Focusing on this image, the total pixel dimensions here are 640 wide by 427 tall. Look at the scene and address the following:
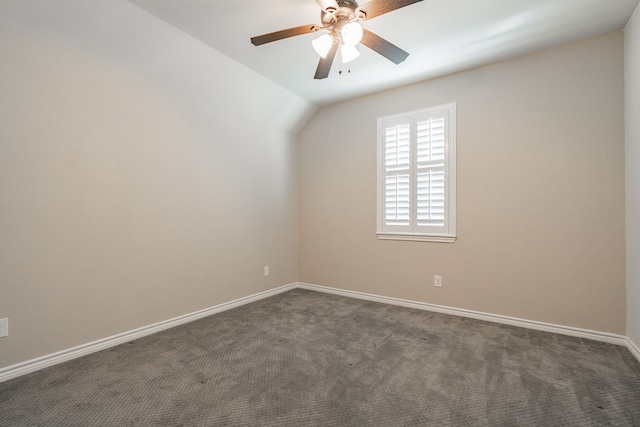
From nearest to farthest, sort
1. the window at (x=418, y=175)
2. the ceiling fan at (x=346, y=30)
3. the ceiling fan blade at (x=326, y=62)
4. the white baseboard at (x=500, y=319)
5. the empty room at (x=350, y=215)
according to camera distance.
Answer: the ceiling fan at (x=346, y=30), the empty room at (x=350, y=215), the ceiling fan blade at (x=326, y=62), the white baseboard at (x=500, y=319), the window at (x=418, y=175)

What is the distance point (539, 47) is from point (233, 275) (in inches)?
157

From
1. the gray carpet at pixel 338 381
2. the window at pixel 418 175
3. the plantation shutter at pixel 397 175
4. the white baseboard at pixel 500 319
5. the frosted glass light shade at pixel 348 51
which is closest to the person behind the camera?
the gray carpet at pixel 338 381

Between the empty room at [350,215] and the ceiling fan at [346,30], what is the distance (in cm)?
1

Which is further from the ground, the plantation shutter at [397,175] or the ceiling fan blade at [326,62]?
the ceiling fan blade at [326,62]

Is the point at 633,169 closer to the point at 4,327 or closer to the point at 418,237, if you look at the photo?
the point at 418,237

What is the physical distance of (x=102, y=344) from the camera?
258cm

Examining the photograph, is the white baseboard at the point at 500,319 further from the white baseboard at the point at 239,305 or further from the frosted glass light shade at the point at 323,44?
the frosted glass light shade at the point at 323,44

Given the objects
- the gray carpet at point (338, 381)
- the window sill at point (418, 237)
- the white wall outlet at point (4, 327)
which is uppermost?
the window sill at point (418, 237)

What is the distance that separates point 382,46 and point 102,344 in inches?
127

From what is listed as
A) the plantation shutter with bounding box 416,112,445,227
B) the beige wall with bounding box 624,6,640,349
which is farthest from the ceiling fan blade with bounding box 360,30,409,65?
the beige wall with bounding box 624,6,640,349

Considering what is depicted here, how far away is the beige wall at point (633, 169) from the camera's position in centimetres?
238

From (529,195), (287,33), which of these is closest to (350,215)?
(529,195)

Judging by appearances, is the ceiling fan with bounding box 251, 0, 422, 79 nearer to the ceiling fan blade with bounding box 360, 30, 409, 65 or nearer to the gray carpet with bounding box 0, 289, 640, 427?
the ceiling fan blade with bounding box 360, 30, 409, 65

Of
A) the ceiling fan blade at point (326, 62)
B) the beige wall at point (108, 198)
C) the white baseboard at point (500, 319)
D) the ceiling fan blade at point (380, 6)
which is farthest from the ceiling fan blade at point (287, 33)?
the white baseboard at point (500, 319)
